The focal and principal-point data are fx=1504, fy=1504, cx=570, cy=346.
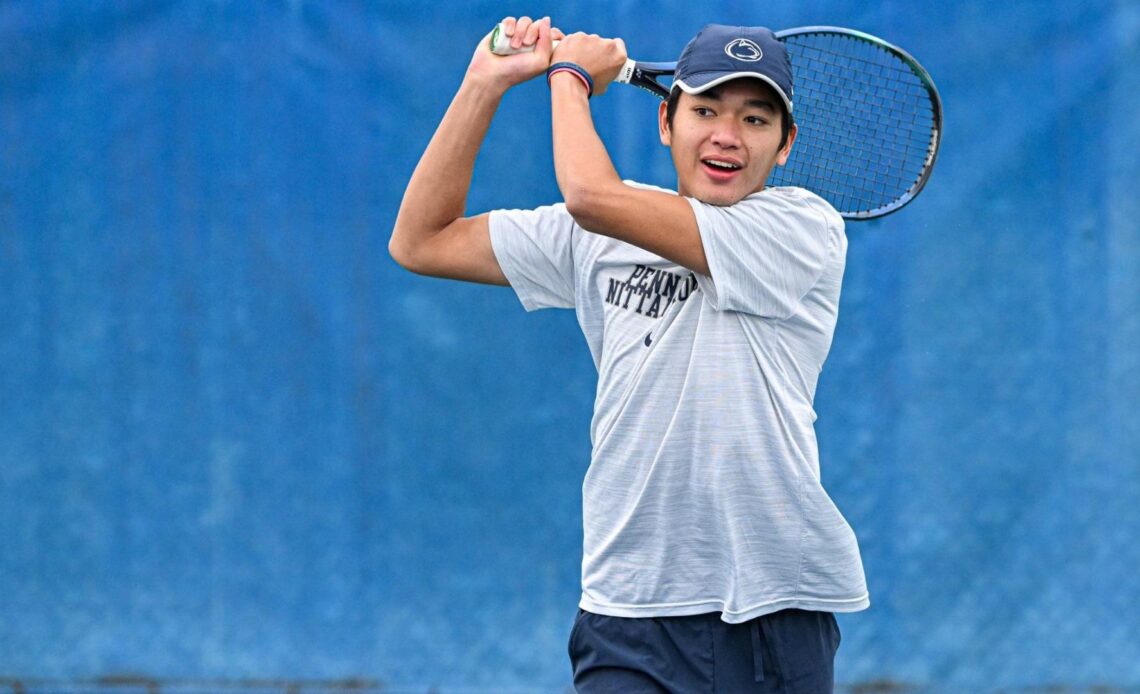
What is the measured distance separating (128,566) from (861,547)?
6.90ft

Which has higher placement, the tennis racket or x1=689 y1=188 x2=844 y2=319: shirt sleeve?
the tennis racket

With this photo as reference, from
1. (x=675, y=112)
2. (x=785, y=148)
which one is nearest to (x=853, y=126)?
(x=785, y=148)

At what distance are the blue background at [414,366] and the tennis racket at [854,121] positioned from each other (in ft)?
0.74

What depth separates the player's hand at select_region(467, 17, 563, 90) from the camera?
2.86m

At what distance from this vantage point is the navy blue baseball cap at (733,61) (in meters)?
2.66

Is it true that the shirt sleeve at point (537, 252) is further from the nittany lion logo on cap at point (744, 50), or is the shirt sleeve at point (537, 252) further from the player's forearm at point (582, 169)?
the nittany lion logo on cap at point (744, 50)

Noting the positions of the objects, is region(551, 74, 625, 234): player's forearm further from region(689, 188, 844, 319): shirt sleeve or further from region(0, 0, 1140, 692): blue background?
region(0, 0, 1140, 692): blue background

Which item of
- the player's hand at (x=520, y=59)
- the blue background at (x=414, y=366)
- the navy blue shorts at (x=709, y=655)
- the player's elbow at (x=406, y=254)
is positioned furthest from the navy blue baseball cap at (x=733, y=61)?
the blue background at (x=414, y=366)

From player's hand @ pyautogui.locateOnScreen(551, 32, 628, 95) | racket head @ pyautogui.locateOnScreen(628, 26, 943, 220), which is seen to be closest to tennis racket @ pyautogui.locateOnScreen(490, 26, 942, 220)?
racket head @ pyautogui.locateOnScreen(628, 26, 943, 220)

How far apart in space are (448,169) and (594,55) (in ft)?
1.16

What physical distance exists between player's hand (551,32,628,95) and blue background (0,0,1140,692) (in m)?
1.39

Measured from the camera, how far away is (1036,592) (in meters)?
4.27

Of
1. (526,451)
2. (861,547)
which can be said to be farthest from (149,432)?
(861,547)

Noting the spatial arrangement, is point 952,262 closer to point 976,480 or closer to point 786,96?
point 976,480
